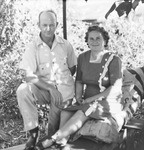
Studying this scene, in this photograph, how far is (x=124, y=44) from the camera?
7.42m

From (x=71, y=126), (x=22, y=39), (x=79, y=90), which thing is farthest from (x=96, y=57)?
(x=22, y=39)

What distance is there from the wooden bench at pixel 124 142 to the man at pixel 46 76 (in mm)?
460

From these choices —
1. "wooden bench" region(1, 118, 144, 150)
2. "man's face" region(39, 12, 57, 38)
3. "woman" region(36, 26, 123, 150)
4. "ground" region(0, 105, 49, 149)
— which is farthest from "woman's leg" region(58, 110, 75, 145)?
"ground" region(0, 105, 49, 149)

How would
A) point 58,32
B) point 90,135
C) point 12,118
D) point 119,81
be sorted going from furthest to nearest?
point 58,32, point 12,118, point 119,81, point 90,135

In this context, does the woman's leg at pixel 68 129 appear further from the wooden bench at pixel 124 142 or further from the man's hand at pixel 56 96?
the man's hand at pixel 56 96

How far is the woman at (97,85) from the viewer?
3.86 metres

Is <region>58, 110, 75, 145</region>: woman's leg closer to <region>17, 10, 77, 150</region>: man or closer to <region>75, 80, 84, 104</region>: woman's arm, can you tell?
<region>17, 10, 77, 150</region>: man

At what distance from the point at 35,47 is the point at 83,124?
40.8 inches

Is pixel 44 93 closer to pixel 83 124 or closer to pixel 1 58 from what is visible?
pixel 83 124

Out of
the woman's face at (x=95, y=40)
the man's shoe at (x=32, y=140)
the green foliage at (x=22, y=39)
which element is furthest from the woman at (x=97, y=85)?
the green foliage at (x=22, y=39)

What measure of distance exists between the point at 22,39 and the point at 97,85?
2.79 meters

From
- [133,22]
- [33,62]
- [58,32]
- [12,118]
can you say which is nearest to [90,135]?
[33,62]

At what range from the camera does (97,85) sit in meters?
4.10

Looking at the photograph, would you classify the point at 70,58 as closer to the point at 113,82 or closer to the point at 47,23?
the point at 47,23
